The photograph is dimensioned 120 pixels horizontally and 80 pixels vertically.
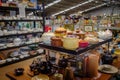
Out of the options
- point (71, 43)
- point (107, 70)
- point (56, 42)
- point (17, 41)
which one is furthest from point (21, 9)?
point (107, 70)

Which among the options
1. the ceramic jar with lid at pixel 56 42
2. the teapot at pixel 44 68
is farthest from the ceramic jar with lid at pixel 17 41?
the ceramic jar with lid at pixel 56 42

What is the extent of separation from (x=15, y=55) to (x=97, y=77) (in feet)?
9.25

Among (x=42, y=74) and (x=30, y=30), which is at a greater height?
(x=30, y=30)

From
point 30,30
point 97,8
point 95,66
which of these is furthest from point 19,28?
point 97,8

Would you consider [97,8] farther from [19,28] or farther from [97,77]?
[97,77]

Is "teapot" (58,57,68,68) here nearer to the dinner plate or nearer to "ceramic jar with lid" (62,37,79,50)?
"ceramic jar with lid" (62,37,79,50)

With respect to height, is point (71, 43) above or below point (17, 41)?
above

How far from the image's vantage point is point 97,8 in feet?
57.4

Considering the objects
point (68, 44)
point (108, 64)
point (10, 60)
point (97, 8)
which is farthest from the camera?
point (97, 8)

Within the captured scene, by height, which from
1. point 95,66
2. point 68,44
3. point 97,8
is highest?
point 97,8

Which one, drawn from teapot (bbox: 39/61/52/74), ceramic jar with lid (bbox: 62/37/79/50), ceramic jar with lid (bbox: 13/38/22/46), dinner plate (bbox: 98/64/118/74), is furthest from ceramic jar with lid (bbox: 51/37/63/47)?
ceramic jar with lid (bbox: 13/38/22/46)

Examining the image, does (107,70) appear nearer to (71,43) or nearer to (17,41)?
(71,43)

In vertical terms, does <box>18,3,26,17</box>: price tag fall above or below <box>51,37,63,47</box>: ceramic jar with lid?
above

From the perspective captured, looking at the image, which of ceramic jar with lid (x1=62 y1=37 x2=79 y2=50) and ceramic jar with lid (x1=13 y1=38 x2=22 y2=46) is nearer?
ceramic jar with lid (x1=62 y1=37 x2=79 y2=50)
